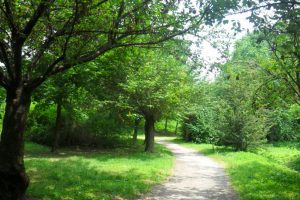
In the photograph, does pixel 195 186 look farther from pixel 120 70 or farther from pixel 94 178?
pixel 120 70

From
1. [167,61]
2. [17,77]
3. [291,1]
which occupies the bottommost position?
[17,77]

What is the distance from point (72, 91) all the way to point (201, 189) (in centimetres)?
915

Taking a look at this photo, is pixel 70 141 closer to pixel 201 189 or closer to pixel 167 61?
pixel 167 61

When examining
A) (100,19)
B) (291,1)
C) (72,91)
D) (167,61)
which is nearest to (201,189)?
(100,19)

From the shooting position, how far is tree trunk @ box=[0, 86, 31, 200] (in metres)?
8.01

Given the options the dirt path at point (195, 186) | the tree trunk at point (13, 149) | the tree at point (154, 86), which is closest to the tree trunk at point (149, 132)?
the tree at point (154, 86)

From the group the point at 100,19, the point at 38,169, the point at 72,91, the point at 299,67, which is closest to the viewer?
the point at 299,67

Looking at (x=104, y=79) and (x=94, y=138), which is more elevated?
(x=104, y=79)

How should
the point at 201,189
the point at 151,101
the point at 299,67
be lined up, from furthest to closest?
the point at 151,101
the point at 201,189
the point at 299,67

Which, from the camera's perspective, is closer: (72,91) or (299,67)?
(299,67)

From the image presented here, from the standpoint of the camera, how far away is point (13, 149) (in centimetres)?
816

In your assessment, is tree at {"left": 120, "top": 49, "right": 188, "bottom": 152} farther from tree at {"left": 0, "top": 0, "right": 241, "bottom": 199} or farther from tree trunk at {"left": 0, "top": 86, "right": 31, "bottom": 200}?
tree trunk at {"left": 0, "top": 86, "right": 31, "bottom": 200}

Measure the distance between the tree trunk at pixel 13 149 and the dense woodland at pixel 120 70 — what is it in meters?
0.02

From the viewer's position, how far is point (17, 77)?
8219 millimetres
